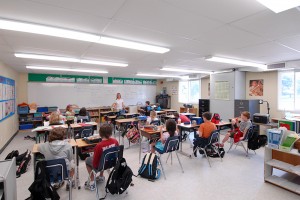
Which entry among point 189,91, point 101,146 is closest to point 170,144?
→ point 101,146

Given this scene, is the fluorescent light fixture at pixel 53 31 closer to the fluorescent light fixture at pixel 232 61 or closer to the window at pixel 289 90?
the fluorescent light fixture at pixel 232 61

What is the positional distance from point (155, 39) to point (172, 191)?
9.21 feet

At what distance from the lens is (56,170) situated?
243 centimetres

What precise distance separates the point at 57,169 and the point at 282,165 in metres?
3.90

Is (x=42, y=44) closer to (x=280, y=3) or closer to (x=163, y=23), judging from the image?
(x=163, y=23)

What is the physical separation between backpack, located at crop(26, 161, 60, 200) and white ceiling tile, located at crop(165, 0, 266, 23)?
266 centimetres

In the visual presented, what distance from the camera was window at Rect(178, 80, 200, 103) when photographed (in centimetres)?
1004

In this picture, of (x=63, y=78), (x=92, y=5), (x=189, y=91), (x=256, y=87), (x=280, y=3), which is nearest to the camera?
(x=280, y=3)

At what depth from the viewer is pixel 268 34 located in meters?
3.09

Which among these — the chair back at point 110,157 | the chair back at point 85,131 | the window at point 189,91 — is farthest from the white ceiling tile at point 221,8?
the window at point 189,91

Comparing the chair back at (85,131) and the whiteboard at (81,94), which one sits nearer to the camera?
the chair back at (85,131)

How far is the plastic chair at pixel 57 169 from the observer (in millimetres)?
2369

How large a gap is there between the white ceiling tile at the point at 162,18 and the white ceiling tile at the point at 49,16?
0.45 meters

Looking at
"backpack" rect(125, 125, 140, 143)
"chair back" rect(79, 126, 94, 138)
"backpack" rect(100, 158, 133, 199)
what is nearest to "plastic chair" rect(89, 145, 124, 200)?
"backpack" rect(100, 158, 133, 199)
